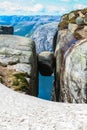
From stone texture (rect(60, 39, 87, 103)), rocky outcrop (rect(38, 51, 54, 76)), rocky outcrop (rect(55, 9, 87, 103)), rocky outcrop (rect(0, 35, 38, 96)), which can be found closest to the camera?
stone texture (rect(60, 39, 87, 103))

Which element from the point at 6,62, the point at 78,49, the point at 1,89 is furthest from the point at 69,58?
the point at 1,89

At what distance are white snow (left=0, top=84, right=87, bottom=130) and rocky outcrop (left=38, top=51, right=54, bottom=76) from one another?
1522 inches

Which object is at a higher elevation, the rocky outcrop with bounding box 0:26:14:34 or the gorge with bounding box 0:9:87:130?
the rocky outcrop with bounding box 0:26:14:34

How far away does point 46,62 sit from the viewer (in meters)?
60.4

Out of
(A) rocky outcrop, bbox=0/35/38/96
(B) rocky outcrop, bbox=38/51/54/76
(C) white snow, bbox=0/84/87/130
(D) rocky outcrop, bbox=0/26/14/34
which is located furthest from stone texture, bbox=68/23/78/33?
(C) white snow, bbox=0/84/87/130

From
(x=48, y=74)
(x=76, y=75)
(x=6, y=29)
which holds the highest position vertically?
(x=6, y=29)

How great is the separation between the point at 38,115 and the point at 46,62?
42403 millimetres

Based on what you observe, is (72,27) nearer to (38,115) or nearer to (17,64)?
(17,64)

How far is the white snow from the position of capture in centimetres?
1678

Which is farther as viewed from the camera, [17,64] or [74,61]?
[17,64]

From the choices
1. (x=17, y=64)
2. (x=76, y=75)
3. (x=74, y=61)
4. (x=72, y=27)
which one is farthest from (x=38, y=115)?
(x=72, y=27)

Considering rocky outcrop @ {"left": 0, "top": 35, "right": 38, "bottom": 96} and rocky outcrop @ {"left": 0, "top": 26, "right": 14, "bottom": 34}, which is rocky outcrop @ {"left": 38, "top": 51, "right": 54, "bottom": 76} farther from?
rocky outcrop @ {"left": 0, "top": 26, "right": 14, "bottom": 34}

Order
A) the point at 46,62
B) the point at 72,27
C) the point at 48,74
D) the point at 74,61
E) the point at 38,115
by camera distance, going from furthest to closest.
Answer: the point at 48,74
the point at 46,62
the point at 72,27
the point at 74,61
the point at 38,115

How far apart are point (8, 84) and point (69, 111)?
20030mm
